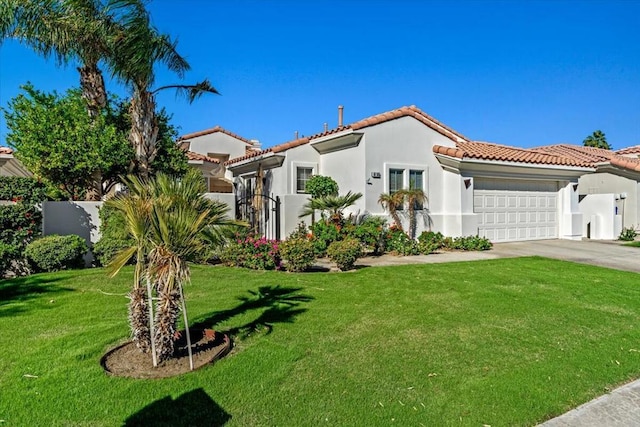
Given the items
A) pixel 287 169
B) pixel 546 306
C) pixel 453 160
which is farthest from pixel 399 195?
pixel 546 306

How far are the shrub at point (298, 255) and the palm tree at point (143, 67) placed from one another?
577 centimetres

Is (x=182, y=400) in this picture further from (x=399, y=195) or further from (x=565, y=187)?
(x=565, y=187)

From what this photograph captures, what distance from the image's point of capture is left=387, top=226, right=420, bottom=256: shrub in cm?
1420

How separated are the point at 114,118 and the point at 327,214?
8.46 metres

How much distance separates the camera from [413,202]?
1605 centimetres

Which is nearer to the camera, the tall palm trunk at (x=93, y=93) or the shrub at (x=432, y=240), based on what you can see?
the tall palm trunk at (x=93, y=93)

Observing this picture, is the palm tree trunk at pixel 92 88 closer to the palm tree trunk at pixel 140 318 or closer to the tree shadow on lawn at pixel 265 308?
the tree shadow on lawn at pixel 265 308

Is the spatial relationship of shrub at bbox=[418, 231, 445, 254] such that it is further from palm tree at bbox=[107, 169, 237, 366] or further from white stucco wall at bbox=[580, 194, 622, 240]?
palm tree at bbox=[107, 169, 237, 366]

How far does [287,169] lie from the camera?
16.8 m

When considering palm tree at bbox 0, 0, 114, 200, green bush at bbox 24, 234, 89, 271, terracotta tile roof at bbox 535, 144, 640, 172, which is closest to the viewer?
green bush at bbox 24, 234, 89, 271

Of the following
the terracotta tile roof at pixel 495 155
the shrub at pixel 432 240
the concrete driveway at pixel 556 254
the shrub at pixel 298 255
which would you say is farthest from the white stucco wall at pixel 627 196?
the shrub at pixel 298 255

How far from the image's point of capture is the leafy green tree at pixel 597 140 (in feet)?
152

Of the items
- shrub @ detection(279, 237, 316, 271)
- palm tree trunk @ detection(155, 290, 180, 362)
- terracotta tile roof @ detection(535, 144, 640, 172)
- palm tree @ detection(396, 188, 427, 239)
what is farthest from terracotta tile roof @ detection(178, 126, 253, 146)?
palm tree trunk @ detection(155, 290, 180, 362)

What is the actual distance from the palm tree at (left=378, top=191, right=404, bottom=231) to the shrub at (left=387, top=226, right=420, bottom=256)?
731 mm
